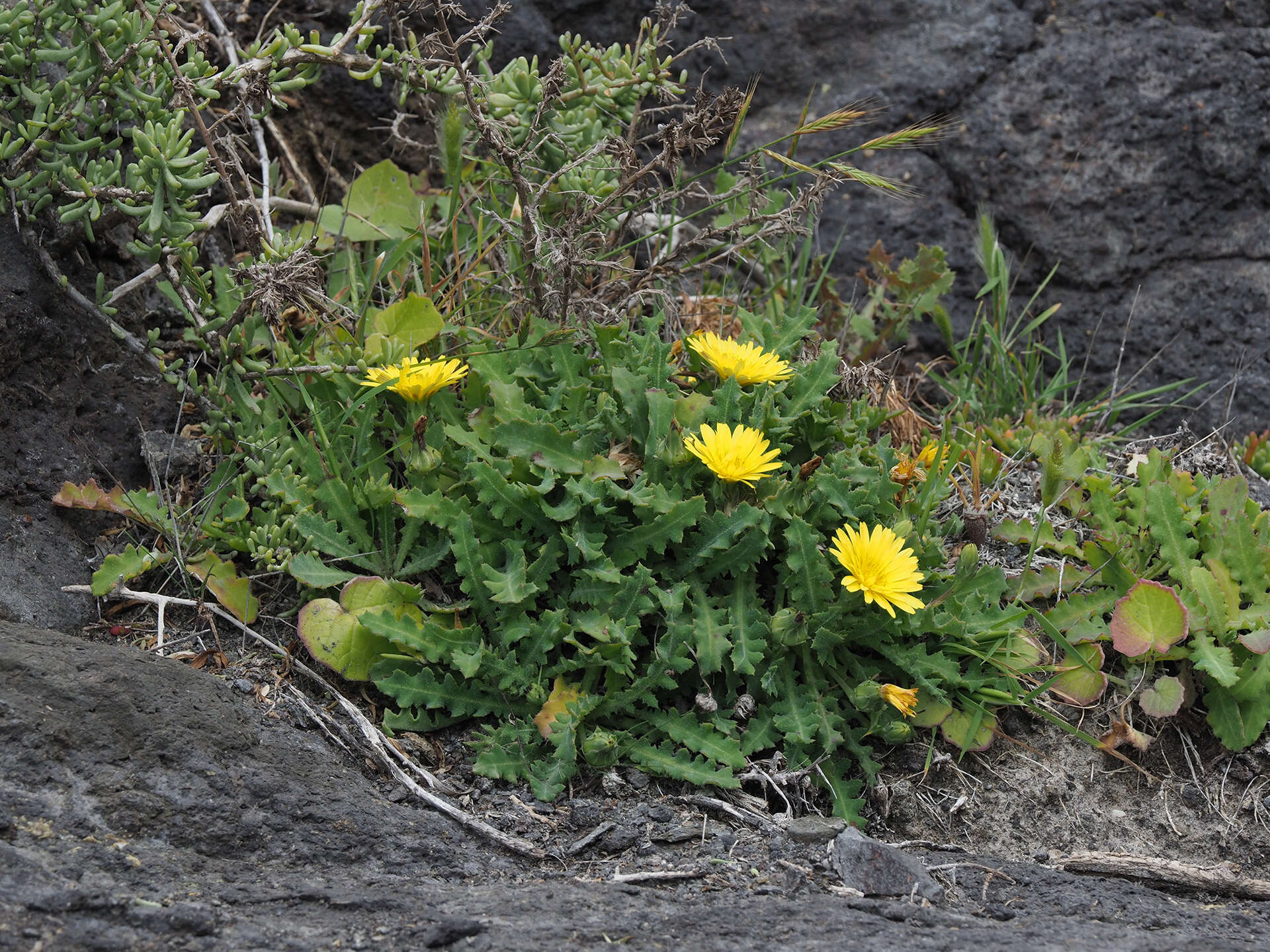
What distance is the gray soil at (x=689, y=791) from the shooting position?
1.57 m

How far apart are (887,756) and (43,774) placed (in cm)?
166

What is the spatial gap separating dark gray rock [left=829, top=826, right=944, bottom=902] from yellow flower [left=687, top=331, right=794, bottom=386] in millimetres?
1096

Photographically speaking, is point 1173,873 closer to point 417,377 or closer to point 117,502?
point 417,377

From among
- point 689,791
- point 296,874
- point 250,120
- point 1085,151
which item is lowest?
point 689,791

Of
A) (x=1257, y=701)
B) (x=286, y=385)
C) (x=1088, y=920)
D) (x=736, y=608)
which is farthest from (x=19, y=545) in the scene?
(x=1257, y=701)

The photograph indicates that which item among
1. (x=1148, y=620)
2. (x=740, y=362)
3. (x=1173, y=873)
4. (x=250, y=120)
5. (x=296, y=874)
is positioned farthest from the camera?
(x=250, y=120)

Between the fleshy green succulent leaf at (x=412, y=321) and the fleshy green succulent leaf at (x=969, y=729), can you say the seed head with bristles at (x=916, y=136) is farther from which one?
the fleshy green succulent leaf at (x=969, y=729)

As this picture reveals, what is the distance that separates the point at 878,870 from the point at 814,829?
167 millimetres

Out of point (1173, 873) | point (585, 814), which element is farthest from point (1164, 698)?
point (585, 814)

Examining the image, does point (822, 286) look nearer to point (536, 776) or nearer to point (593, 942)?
point (536, 776)

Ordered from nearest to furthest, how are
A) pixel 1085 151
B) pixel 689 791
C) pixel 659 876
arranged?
pixel 659 876 → pixel 689 791 → pixel 1085 151

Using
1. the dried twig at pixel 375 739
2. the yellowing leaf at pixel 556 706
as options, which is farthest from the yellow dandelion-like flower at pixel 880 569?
the dried twig at pixel 375 739

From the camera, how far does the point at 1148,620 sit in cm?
241

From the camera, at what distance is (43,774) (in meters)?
1.64
